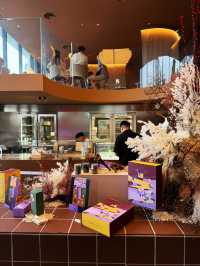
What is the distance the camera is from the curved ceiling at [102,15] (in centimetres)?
560

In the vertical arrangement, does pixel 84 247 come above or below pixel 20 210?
below

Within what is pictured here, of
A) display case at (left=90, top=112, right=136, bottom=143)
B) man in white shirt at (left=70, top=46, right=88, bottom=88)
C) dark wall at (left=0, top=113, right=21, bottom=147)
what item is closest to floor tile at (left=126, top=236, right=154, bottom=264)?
man in white shirt at (left=70, top=46, right=88, bottom=88)

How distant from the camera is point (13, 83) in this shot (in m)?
4.49

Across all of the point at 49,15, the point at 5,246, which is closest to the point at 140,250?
the point at 5,246

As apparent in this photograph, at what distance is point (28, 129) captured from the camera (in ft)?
27.6

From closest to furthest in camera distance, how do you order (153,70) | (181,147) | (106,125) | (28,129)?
(181,147) < (153,70) < (28,129) < (106,125)

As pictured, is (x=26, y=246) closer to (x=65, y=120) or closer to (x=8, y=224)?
(x=8, y=224)

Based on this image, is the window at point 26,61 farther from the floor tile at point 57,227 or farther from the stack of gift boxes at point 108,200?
the floor tile at point 57,227

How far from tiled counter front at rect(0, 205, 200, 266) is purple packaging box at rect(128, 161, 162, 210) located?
159mm

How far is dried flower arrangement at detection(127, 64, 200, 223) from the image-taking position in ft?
4.11

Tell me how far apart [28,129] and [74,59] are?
328cm

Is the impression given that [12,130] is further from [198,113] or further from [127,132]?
[198,113]

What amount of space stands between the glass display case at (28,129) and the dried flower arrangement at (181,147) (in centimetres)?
722

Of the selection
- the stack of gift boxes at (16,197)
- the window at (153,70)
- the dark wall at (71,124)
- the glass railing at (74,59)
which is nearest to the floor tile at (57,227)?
the stack of gift boxes at (16,197)
